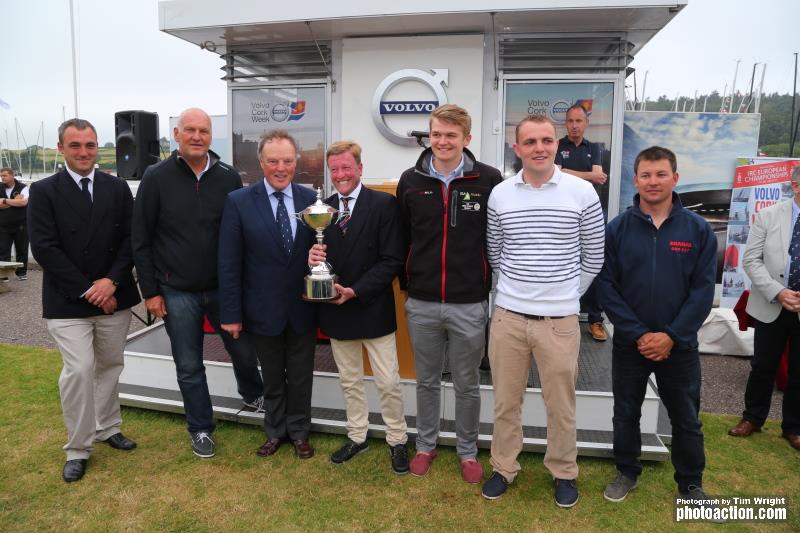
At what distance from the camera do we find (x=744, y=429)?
385 centimetres

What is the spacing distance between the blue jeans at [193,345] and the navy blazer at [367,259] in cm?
81

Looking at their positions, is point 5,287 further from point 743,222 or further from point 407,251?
Answer: point 743,222

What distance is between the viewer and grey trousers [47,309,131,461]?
128 inches

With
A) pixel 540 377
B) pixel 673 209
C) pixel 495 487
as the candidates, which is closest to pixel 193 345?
pixel 495 487

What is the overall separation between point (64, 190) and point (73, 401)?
1234mm

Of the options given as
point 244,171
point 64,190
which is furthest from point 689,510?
point 244,171

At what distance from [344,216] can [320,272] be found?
14.2 inches

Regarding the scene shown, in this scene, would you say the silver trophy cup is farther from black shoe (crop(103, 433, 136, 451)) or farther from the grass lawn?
black shoe (crop(103, 433, 136, 451))

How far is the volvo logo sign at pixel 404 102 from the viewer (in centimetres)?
493

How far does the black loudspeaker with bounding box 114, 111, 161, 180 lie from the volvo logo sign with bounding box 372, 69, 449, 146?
12.8 feet

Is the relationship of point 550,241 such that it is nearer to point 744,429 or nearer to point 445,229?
point 445,229

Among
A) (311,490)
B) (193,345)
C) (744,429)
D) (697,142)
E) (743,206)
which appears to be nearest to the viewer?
(311,490)

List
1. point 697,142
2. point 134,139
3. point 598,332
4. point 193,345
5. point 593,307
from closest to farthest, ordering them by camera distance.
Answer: point 193,345
point 598,332
point 593,307
point 697,142
point 134,139

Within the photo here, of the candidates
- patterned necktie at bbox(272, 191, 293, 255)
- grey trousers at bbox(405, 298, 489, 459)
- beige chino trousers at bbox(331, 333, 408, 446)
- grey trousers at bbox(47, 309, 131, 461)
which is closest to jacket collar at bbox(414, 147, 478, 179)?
grey trousers at bbox(405, 298, 489, 459)
